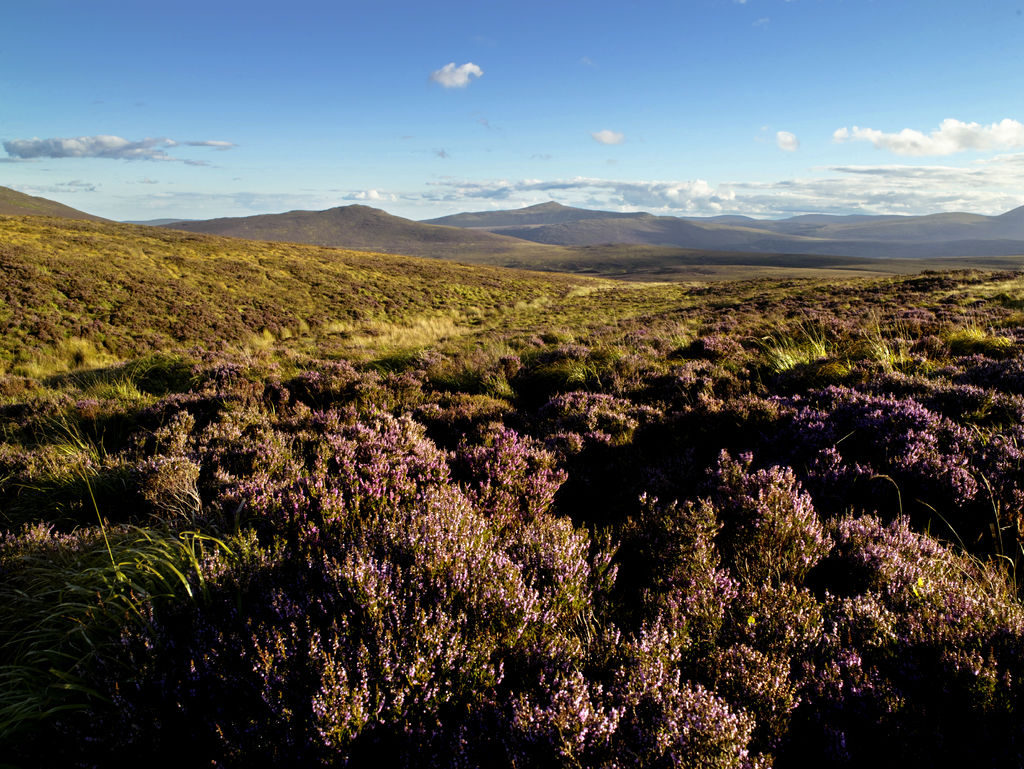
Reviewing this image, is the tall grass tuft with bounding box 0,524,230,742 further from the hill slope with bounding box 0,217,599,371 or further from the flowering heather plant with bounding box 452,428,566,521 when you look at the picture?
the hill slope with bounding box 0,217,599,371

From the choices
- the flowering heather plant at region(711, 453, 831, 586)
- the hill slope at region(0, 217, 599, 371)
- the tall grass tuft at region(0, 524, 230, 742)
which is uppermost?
the hill slope at region(0, 217, 599, 371)

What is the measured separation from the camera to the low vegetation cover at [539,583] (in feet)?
6.06

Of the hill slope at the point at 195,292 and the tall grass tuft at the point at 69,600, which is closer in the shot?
the tall grass tuft at the point at 69,600

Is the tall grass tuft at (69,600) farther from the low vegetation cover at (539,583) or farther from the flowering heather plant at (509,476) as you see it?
the flowering heather plant at (509,476)

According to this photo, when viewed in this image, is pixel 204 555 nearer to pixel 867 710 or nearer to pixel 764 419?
pixel 867 710

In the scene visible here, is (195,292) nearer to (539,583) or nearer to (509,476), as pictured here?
(509,476)

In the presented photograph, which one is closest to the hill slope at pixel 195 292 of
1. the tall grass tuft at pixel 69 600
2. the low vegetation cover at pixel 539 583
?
the low vegetation cover at pixel 539 583

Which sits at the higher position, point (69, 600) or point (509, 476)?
point (509, 476)

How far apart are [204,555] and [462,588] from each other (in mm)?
1513

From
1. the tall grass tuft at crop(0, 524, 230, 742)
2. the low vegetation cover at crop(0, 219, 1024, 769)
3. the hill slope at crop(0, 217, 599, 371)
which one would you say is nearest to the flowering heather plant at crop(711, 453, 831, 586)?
the low vegetation cover at crop(0, 219, 1024, 769)

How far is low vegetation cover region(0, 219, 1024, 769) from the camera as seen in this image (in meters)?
1.85

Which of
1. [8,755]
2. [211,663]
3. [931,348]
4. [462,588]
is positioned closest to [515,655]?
[462,588]

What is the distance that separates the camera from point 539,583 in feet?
8.75

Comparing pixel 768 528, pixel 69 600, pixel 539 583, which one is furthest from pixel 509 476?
pixel 69 600
